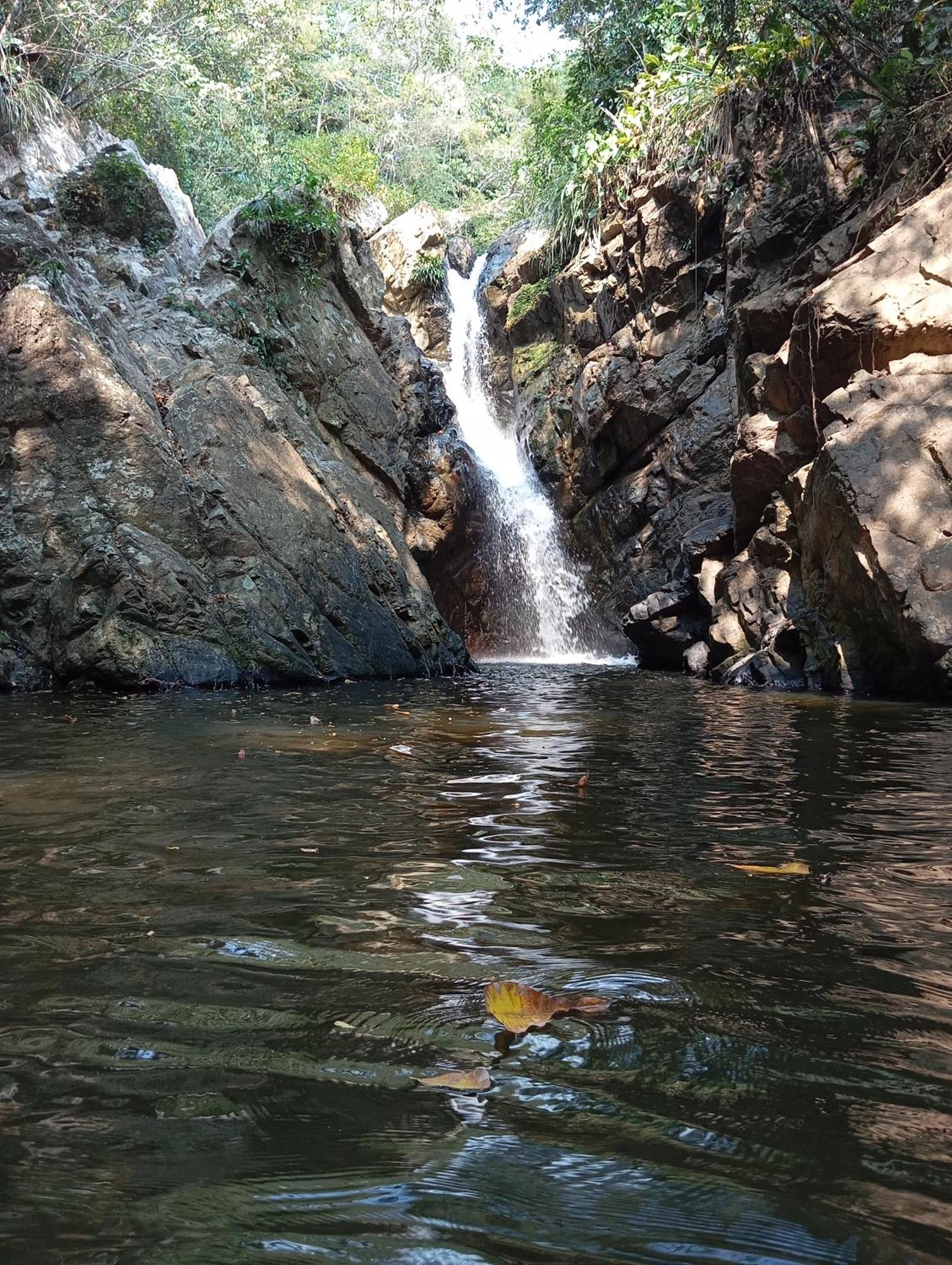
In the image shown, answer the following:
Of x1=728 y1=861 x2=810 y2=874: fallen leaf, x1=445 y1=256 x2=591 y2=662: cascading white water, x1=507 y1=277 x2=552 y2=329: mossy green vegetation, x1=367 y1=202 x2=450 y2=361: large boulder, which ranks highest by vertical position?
x1=367 y1=202 x2=450 y2=361: large boulder

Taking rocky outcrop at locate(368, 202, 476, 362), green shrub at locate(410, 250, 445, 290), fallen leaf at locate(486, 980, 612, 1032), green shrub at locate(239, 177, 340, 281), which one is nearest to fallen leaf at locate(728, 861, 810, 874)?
fallen leaf at locate(486, 980, 612, 1032)

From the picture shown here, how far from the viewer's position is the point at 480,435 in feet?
63.5

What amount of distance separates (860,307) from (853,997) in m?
9.05

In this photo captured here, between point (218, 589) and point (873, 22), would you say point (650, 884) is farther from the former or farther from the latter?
point (873, 22)

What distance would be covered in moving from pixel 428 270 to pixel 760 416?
12.2 m

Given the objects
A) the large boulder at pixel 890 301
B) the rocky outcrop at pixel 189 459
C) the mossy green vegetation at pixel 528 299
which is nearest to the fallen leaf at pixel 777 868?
the rocky outcrop at pixel 189 459

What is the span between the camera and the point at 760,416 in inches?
454

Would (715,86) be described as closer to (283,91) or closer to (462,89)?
(283,91)

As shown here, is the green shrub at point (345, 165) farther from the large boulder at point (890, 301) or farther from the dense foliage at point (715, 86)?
the large boulder at point (890, 301)

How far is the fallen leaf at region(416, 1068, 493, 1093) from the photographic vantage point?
144 centimetres

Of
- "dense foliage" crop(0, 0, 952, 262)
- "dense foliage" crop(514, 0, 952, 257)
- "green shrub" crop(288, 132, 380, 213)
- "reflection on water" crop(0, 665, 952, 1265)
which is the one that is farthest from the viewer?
"green shrub" crop(288, 132, 380, 213)

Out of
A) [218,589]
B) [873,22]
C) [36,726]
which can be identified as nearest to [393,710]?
[36,726]

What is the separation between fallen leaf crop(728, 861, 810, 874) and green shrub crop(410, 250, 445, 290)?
20.7m

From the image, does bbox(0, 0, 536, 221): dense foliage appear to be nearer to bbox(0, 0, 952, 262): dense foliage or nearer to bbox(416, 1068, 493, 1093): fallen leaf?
bbox(0, 0, 952, 262): dense foliage
